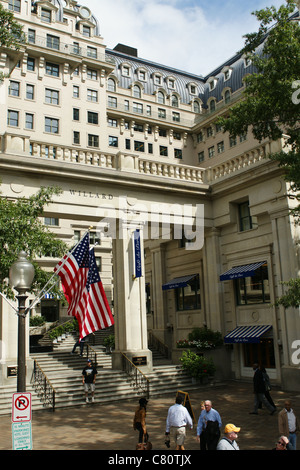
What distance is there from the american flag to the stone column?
782 centimetres

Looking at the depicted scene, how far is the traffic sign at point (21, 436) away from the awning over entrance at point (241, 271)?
16.2m

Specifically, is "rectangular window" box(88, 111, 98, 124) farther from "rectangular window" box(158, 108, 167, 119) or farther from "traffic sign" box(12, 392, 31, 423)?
"traffic sign" box(12, 392, 31, 423)

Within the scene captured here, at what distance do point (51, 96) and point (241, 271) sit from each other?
105 feet

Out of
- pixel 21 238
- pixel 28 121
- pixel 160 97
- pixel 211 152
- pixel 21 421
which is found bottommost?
pixel 21 421

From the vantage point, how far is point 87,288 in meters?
14.3

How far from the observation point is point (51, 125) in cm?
4688

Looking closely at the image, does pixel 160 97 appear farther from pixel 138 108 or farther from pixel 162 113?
pixel 138 108

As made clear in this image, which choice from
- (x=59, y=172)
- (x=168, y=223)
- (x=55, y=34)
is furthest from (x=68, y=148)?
(x=55, y=34)

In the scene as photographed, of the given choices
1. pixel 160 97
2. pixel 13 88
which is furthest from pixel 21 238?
pixel 160 97

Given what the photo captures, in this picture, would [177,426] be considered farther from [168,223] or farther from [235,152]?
[235,152]

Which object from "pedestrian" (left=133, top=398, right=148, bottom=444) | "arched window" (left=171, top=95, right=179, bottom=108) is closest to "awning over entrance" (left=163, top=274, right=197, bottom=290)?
"pedestrian" (left=133, top=398, right=148, bottom=444)

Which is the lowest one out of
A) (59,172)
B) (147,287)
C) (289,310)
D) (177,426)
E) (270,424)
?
(270,424)

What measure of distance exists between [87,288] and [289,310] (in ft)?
35.0

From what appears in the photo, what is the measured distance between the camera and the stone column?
72.8ft
